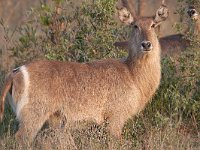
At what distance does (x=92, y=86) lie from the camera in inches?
284

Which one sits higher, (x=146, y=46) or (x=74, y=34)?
(x=146, y=46)

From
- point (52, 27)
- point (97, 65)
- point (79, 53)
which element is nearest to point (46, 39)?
point (52, 27)

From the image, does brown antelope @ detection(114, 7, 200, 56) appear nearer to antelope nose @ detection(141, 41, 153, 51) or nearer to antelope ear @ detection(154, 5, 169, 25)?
antelope ear @ detection(154, 5, 169, 25)

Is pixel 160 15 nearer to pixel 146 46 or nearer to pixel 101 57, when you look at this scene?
pixel 146 46

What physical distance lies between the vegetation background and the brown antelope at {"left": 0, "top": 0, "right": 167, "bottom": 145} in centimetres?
20

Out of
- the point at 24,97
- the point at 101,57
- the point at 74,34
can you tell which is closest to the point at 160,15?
the point at 101,57

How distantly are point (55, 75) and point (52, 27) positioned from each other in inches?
82.7

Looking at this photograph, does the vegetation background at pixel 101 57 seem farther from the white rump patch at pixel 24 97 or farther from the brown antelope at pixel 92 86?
the white rump patch at pixel 24 97

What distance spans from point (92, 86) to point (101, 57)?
4.21 feet

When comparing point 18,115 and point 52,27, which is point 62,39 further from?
point 18,115

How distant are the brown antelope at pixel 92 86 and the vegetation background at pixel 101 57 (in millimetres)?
201

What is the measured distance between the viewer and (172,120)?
7730mm

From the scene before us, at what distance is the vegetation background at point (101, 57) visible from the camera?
697 cm

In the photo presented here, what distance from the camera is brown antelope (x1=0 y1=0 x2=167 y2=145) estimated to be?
685 centimetres
